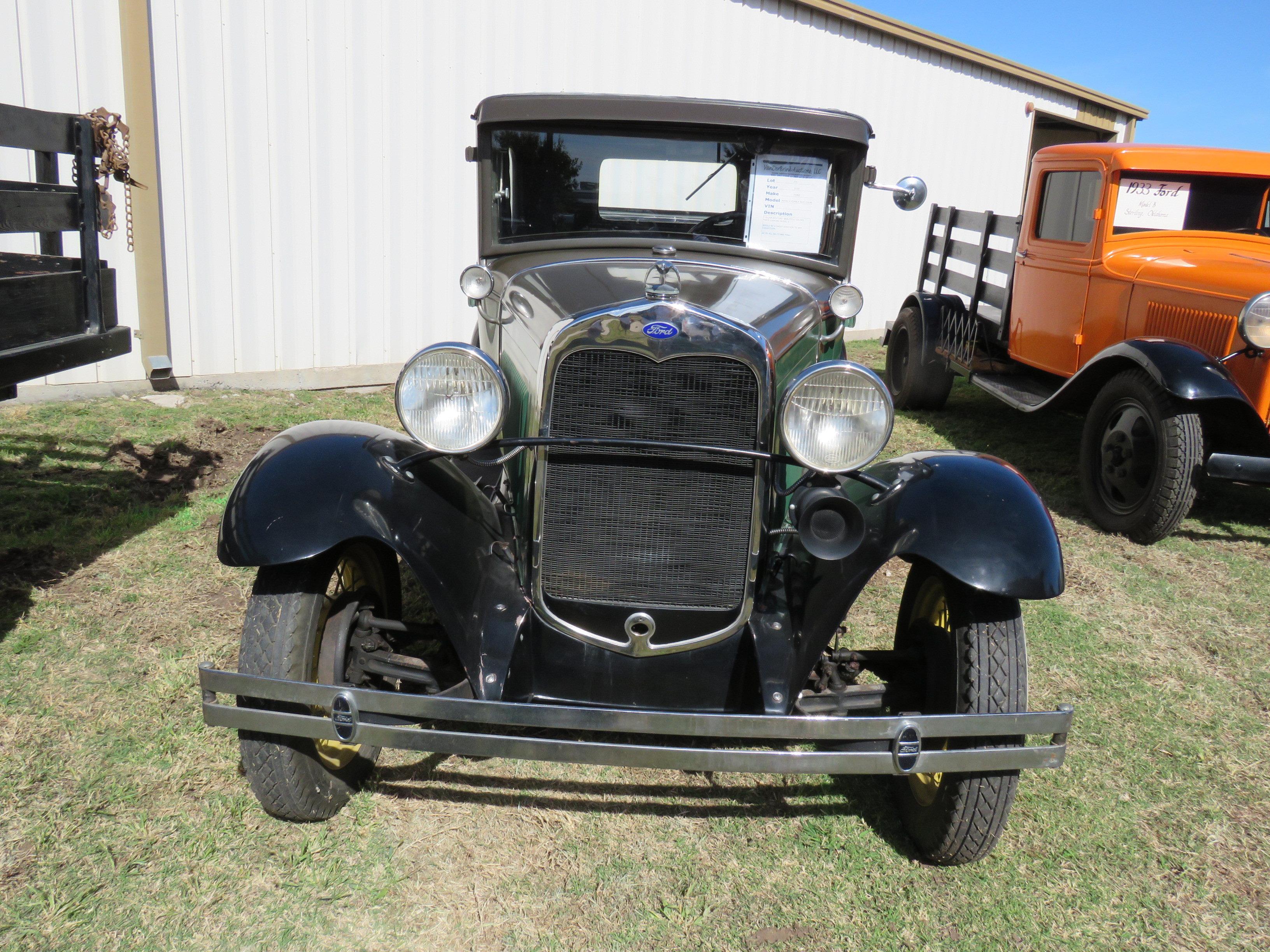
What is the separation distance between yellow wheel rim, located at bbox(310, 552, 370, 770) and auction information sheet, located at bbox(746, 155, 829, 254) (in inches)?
65.1

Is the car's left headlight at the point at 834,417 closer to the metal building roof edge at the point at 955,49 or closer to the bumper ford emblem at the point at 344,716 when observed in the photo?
the bumper ford emblem at the point at 344,716

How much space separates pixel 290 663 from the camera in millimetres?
2160

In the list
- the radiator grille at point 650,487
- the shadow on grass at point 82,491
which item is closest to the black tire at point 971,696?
the radiator grille at point 650,487

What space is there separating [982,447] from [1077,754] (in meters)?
3.82

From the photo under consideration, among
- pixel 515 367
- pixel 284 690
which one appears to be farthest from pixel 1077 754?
pixel 284 690

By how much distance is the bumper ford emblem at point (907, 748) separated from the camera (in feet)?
6.36

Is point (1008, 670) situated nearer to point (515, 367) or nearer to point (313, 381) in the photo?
point (515, 367)

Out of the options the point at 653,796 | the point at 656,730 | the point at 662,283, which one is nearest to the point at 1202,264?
the point at 662,283

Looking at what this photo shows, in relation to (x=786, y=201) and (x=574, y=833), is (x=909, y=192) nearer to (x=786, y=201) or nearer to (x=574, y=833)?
A: (x=786, y=201)

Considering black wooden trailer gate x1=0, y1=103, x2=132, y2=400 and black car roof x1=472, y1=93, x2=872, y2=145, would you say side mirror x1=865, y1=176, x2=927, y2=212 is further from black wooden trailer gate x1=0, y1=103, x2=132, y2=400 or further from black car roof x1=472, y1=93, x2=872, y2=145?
black wooden trailer gate x1=0, y1=103, x2=132, y2=400

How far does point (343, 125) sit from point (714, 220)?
4593 millimetres

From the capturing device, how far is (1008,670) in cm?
215

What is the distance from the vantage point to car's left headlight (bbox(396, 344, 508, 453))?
2.13m

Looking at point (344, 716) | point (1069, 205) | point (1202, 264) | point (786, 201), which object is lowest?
point (344, 716)
